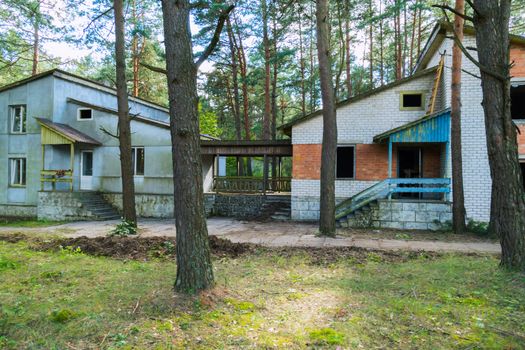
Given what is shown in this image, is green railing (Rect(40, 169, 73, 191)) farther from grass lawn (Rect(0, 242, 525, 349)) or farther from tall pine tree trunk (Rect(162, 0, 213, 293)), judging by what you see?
tall pine tree trunk (Rect(162, 0, 213, 293))

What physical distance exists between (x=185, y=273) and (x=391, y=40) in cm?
2560

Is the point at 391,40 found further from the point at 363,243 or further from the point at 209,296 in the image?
the point at 209,296

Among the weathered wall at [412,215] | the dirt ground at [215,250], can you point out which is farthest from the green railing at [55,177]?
the weathered wall at [412,215]

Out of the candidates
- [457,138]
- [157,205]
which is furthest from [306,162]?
[157,205]

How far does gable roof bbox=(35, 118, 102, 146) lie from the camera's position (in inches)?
625

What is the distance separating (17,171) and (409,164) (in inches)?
782

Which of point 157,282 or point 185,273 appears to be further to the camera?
point 157,282

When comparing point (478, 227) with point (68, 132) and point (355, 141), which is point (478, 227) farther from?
point (68, 132)

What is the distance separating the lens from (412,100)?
42.8 feet

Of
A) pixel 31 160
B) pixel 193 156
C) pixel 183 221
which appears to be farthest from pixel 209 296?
pixel 31 160

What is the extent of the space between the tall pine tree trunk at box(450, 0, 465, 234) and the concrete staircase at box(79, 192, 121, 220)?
14099mm

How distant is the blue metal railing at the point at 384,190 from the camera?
11.3 m

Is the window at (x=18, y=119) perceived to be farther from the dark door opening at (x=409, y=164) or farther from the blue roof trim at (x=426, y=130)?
the dark door opening at (x=409, y=164)

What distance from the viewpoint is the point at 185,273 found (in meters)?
4.02
